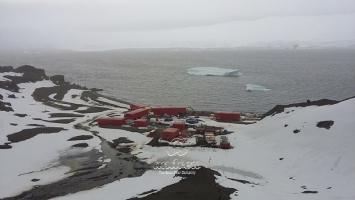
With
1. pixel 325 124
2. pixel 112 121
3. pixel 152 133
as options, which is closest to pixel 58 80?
pixel 112 121

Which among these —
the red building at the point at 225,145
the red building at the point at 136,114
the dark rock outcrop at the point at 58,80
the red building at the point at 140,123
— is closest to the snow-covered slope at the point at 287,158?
the red building at the point at 225,145

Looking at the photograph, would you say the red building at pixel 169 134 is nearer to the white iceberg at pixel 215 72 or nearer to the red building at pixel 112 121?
the red building at pixel 112 121

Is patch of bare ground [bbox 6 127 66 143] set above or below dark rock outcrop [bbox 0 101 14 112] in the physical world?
below

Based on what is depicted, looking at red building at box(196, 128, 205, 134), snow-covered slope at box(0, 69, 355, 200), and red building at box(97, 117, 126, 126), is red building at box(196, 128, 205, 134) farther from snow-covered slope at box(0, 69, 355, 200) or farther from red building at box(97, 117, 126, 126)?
red building at box(97, 117, 126, 126)

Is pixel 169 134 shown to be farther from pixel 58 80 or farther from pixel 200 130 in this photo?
pixel 58 80

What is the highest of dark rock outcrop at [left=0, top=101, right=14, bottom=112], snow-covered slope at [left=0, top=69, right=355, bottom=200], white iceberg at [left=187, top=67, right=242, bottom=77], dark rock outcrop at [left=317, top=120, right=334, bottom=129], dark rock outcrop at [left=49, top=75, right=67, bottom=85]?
white iceberg at [left=187, top=67, right=242, bottom=77]

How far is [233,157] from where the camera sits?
31672 millimetres

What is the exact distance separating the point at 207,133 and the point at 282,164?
1230 centimetres

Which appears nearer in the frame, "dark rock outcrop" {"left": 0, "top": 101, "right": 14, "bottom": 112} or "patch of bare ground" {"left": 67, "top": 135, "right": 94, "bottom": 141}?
"patch of bare ground" {"left": 67, "top": 135, "right": 94, "bottom": 141}

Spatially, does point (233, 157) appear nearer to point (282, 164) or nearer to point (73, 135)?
point (282, 164)

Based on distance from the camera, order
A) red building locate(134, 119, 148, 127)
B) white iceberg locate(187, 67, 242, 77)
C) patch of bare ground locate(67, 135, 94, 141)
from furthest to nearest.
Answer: white iceberg locate(187, 67, 242, 77), red building locate(134, 119, 148, 127), patch of bare ground locate(67, 135, 94, 141)

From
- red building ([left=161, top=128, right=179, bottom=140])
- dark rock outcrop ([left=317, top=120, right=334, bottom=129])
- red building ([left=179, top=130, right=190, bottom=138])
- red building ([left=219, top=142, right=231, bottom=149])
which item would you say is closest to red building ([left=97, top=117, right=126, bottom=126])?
red building ([left=161, top=128, right=179, bottom=140])

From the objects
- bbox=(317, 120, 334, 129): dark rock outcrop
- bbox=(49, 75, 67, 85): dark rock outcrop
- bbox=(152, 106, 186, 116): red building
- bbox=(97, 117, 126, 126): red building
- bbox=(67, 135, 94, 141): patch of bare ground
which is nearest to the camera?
bbox=(317, 120, 334, 129): dark rock outcrop

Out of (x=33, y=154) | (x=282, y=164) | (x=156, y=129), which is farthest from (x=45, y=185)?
(x=282, y=164)
